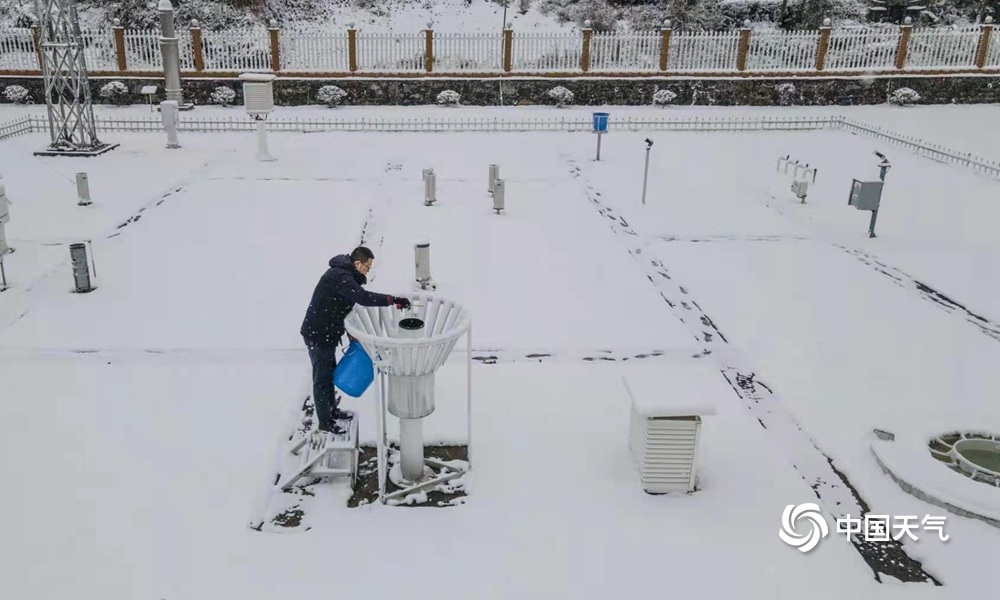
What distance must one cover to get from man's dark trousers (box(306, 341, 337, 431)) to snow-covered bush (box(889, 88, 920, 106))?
23678 millimetres

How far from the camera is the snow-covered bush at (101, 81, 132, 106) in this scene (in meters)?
22.0

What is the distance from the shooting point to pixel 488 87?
76.2 ft

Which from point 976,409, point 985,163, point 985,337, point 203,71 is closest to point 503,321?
point 976,409

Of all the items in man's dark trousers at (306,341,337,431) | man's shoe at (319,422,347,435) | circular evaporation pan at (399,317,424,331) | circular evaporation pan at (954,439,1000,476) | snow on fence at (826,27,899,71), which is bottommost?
circular evaporation pan at (954,439,1000,476)

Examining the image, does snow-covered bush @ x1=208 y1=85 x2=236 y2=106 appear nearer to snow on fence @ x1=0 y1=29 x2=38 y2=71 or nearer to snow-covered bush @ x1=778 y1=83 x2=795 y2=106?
snow on fence @ x1=0 y1=29 x2=38 y2=71

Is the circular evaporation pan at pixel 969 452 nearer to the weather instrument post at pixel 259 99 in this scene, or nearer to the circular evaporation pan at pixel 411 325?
the circular evaporation pan at pixel 411 325

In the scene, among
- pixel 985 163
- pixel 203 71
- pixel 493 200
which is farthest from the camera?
pixel 203 71

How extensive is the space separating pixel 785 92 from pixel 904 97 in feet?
12.0

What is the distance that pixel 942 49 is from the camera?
85.6 feet

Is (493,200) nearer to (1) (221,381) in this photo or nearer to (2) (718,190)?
(2) (718,190)

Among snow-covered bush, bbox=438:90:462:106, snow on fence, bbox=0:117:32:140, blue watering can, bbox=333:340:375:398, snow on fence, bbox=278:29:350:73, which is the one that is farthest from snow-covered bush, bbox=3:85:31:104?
blue watering can, bbox=333:340:375:398

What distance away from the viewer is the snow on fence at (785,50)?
24.9m

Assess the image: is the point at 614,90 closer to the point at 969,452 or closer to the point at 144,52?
the point at 144,52

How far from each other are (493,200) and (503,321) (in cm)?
476
